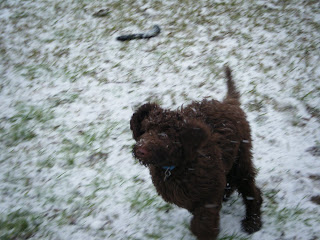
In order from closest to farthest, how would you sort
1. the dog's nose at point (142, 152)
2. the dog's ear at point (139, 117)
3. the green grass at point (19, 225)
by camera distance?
the dog's nose at point (142, 152), the dog's ear at point (139, 117), the green grass at point (19, 225)

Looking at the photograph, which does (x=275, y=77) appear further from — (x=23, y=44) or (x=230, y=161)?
(x=23, y=44)

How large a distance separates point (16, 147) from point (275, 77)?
173 inches

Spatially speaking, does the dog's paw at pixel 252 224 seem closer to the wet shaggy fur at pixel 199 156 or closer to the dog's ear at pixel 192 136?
the wet shaggy fur at pixel 199 156

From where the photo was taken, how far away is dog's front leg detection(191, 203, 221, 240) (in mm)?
2133

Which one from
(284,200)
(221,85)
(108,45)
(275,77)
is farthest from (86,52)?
(284,200)

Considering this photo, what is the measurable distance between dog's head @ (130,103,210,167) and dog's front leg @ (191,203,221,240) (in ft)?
1.88

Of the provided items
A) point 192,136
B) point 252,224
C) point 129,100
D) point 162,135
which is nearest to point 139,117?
point 162,135

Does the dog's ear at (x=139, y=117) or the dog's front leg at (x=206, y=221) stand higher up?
the dog's ear at (x=139, y=117)

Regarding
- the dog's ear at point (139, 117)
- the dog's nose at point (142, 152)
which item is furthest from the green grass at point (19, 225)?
the dog's nose at point (142, 152)

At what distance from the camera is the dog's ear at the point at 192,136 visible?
1683 mm

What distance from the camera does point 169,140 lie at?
1.72 metres

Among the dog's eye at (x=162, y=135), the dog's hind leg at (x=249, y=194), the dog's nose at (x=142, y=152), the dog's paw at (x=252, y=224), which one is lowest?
the dog's paw at (x=252, y=224)

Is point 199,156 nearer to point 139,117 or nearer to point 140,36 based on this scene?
point 139,117

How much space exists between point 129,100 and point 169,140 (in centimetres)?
252
